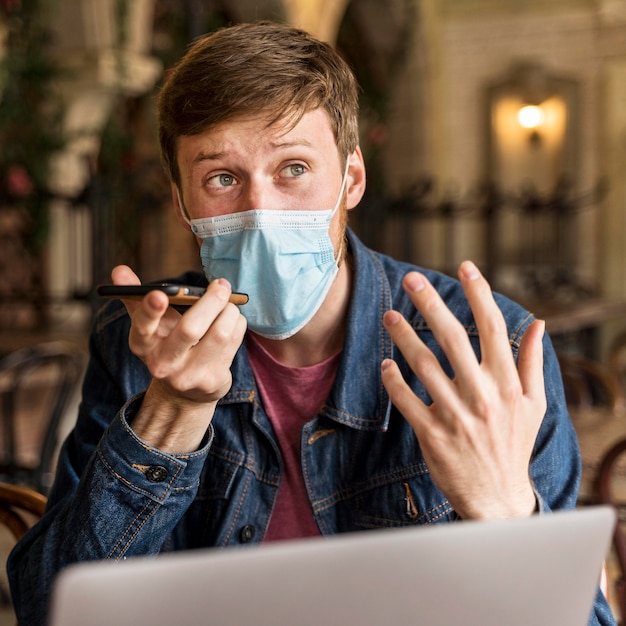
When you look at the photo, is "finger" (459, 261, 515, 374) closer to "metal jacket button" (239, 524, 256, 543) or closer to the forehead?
the forehead

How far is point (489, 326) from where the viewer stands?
91 centimetres

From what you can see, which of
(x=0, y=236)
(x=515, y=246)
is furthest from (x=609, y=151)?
(x=0, y=236)

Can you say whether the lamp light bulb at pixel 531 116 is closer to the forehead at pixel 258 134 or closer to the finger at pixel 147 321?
the forehead at pixel 258 134

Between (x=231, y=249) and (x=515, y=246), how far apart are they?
10022 millimetres

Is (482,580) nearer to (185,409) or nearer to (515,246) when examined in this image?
(185,409)

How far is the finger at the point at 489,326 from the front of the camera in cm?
91

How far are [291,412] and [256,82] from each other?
0.52 metres

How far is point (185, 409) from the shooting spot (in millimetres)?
1171

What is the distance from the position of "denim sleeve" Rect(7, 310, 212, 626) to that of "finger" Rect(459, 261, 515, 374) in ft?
1.54

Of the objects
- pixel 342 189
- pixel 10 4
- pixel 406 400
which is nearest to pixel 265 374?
pixel 342 189

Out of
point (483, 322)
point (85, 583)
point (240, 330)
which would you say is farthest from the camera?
point (240, 330)

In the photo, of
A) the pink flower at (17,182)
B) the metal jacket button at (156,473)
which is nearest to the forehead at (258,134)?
the metal jacket button at (156,473)

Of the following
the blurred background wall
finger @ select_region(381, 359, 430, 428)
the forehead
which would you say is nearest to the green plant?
the blurred background wall

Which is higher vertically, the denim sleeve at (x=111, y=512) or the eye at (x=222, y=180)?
the eye at (x=222, y=180)
